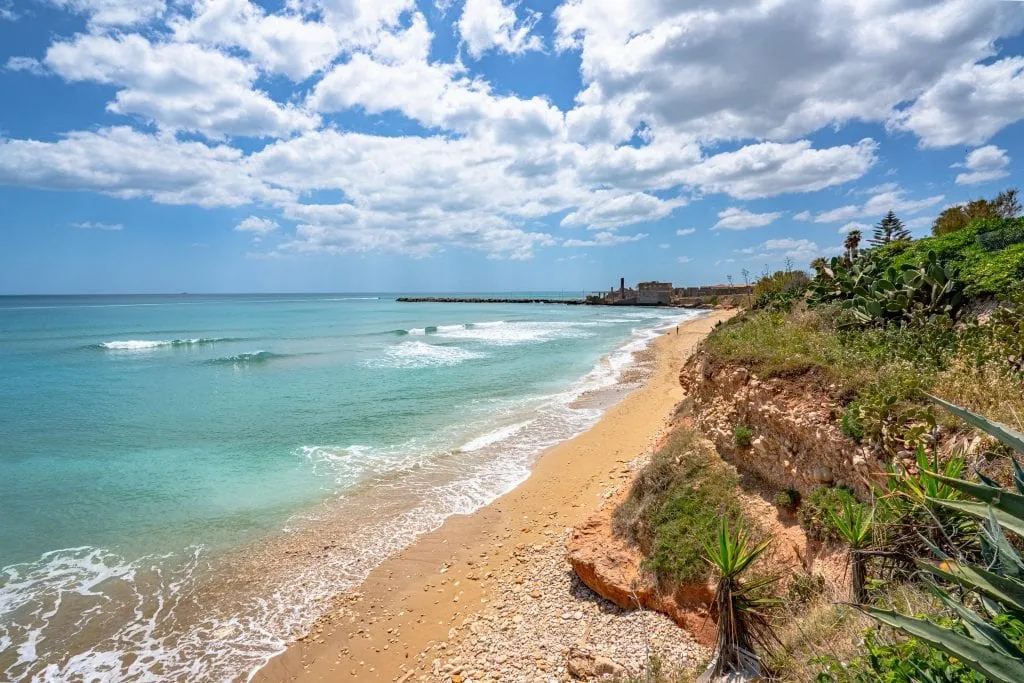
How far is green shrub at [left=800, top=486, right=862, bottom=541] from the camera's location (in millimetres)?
6090

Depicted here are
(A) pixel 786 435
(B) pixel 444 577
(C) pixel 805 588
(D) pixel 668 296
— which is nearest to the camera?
(C) pixel 805 588

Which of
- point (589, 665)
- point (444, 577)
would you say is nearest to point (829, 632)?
point (589, 665)

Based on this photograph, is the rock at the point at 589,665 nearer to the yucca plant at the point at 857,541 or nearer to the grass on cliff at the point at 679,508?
the grass on cliff at the point at 679,508

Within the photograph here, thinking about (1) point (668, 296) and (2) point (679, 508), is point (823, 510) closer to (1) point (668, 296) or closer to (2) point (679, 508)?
(2) point (679, 508)

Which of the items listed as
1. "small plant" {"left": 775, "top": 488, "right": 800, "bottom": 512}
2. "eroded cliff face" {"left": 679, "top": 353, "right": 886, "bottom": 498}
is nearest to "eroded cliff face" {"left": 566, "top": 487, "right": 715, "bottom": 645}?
"small plant" {"left": 775, "top": 488, "right": 800, "bottom": 512}

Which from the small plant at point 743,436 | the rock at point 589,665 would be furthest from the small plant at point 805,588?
the small plant at point 743,436

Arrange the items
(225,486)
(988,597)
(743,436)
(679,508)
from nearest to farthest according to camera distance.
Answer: (988,597) < (679,508) < (743,436) < (225,486)

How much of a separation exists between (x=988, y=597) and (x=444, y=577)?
749 centimetres

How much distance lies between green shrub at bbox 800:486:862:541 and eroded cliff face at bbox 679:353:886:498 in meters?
0.17

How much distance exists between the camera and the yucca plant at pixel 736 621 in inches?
186

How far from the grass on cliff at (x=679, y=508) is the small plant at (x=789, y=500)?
1.89ft

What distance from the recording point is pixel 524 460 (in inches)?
548

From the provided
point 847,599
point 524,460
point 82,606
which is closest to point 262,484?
point 82,606

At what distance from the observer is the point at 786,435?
24.5ft
